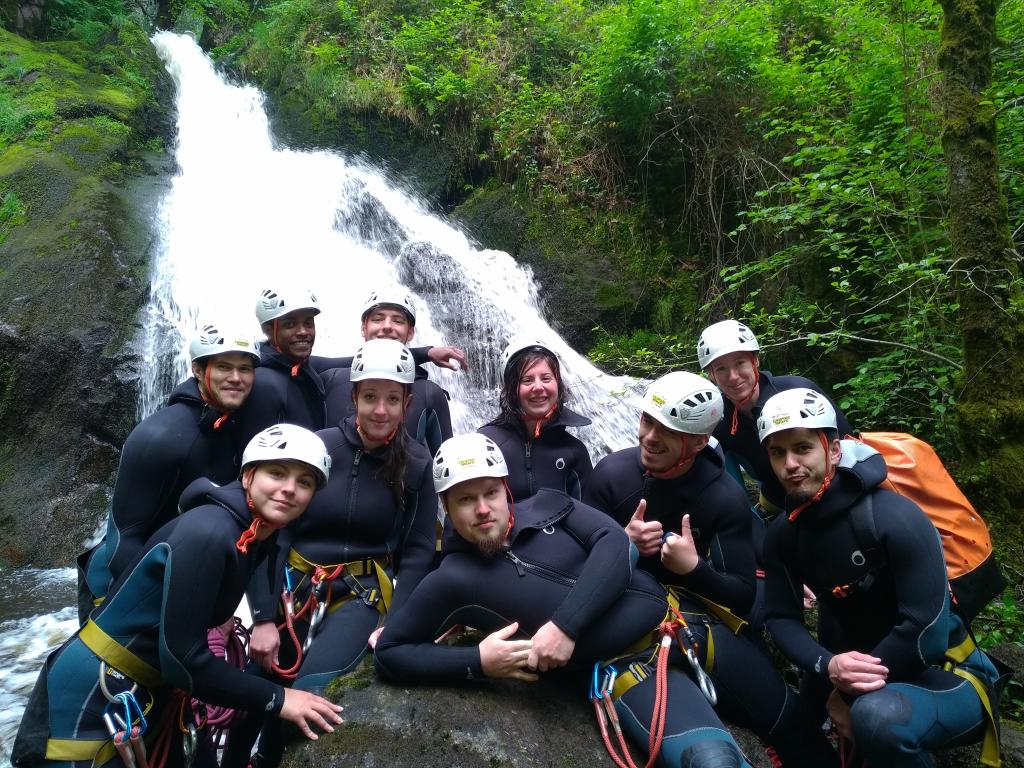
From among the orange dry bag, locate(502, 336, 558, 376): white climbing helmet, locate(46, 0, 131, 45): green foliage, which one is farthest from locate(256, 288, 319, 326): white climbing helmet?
locate(46, 0, 131, 45): green foliage

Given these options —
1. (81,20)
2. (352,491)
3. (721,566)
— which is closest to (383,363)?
(352,491)

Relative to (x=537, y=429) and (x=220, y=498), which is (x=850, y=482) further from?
(x=220, y=498)

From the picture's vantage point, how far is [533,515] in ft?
9.49

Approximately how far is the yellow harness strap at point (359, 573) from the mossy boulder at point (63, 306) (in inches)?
200

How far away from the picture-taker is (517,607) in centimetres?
267

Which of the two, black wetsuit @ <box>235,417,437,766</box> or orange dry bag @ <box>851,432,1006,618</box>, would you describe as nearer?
orange dry bag @ <box>851,432,1006,618</box>

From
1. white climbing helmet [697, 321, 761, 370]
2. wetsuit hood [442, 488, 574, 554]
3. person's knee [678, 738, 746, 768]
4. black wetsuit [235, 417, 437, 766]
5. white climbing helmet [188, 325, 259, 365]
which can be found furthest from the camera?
white climbing helmet [697, 321, 761, 370]

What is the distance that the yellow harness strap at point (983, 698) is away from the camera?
2725 mm

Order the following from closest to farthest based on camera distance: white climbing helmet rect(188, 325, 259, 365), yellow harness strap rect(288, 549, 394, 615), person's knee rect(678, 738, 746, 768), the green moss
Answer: person's knee rect(678, 738, 746, 768) < the green moss < yellow harness strap rect(288, 549, 394, 615) < white climbing helmet rect(188, 325, 259, 365)

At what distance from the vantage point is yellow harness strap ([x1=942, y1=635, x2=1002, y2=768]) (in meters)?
2.72

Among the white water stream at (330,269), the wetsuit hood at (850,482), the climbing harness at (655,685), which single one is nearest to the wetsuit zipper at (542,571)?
the climbing harness at (655,685)

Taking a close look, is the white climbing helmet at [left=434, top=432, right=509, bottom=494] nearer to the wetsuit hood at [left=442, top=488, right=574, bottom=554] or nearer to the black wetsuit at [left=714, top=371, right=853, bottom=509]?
the wetsuit hood at [left=442, top=488, right=574, bottom=554]

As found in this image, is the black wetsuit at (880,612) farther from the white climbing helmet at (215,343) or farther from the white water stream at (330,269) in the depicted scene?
the white water stream at (330,269)

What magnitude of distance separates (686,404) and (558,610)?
1.17m
